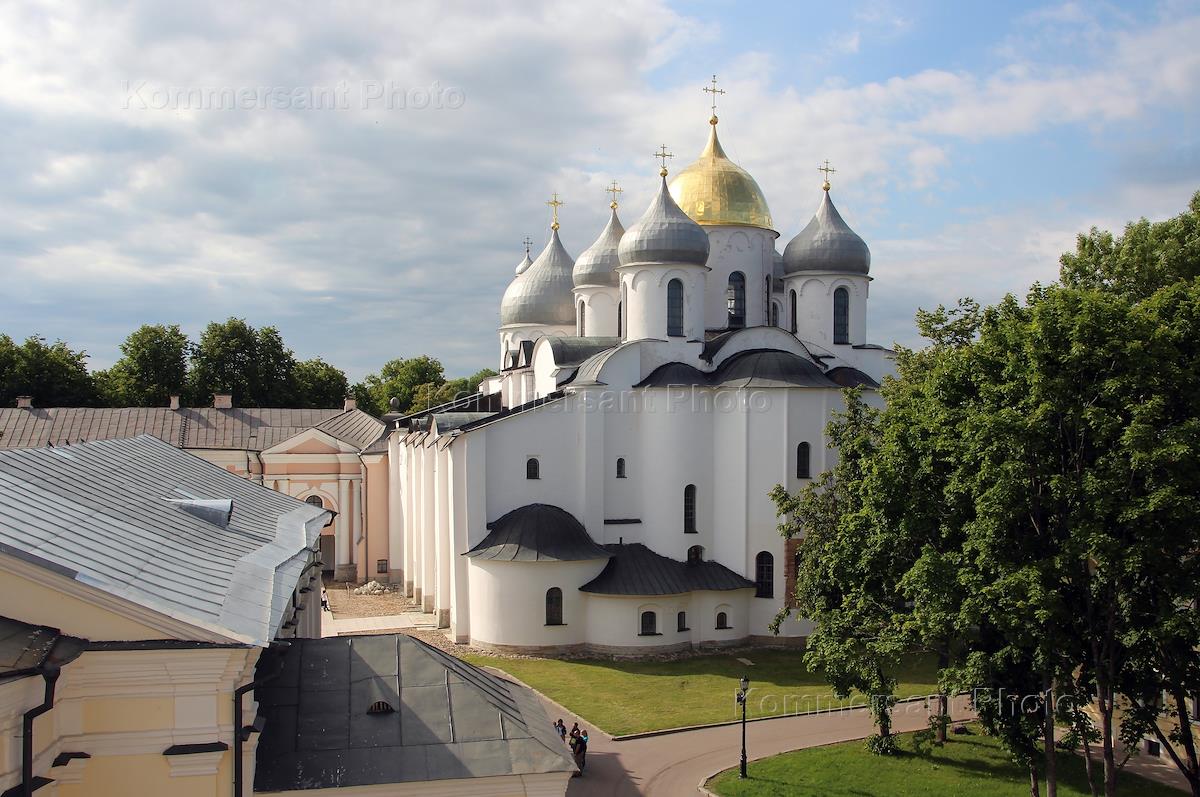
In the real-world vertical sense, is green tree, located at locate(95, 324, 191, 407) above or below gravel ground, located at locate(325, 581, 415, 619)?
above

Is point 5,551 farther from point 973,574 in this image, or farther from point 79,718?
point 973,574

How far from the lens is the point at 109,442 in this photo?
17375 millimetres

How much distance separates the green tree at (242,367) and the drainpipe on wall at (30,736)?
212 feet

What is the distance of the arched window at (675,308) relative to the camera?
3381 cm

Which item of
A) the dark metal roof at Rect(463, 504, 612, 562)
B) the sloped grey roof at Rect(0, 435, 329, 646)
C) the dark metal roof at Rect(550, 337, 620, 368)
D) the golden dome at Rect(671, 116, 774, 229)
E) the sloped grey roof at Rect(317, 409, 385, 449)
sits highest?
the golden dome at Rect(671, 116, 774, 229)

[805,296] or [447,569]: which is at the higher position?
[805,296]

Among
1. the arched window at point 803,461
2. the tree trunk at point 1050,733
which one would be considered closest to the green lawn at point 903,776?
the tree trunk at point 1050,733

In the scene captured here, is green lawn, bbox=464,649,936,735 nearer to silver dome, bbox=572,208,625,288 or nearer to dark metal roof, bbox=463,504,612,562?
dark metal roof, bbox=463,504,612,562

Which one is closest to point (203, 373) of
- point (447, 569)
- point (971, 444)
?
point (447, 569)

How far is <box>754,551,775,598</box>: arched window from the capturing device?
3153 cm

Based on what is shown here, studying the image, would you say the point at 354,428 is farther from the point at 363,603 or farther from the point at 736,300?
the point at 736,300

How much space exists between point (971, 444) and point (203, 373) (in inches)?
2477

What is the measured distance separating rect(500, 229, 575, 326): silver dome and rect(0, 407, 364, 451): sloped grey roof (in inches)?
456

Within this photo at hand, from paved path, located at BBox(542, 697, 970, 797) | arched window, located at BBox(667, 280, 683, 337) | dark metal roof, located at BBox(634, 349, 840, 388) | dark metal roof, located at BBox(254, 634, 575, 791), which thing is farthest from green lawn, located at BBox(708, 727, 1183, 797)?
arched window, located at BBox(667, 280, 683, 337)
